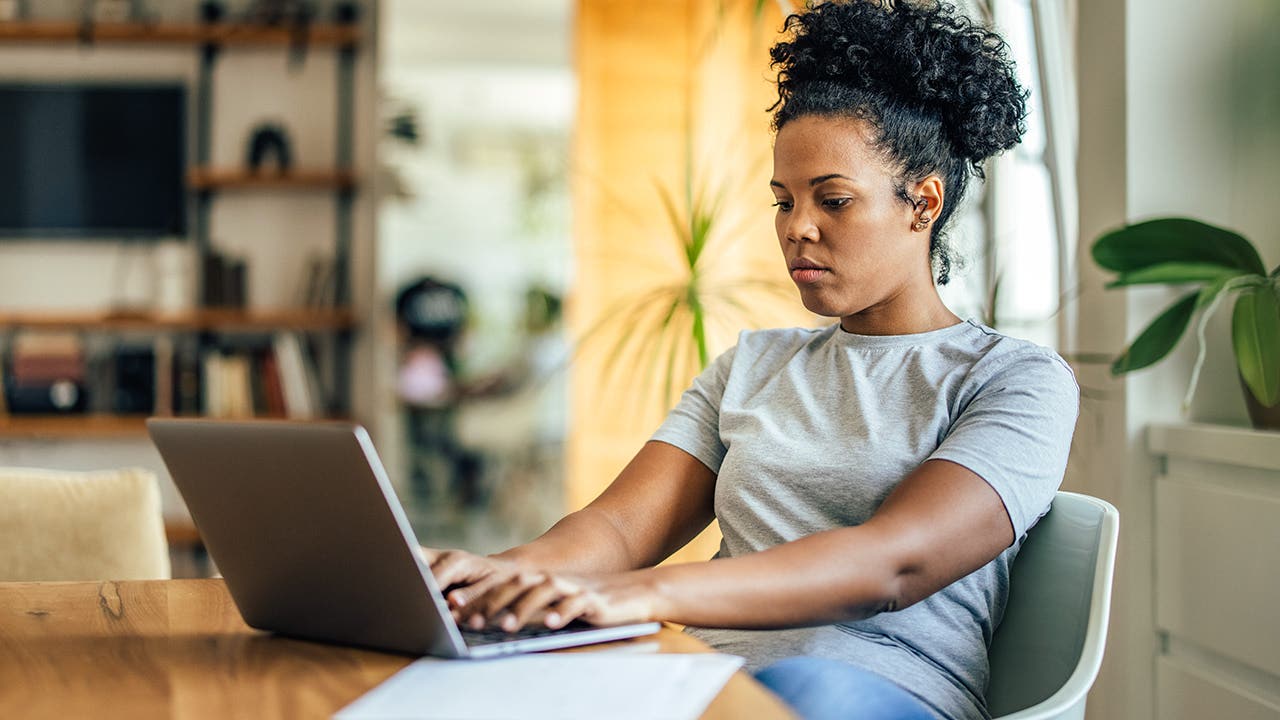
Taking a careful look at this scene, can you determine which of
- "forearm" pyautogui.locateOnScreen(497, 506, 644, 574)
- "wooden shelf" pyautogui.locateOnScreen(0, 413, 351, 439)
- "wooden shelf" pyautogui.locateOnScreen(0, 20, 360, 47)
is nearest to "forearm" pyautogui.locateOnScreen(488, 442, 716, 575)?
"forearm" pyautogui.locateOnScreen(497, 506, 644, 574)

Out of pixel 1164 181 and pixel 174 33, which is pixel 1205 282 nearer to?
pixel 1164 181

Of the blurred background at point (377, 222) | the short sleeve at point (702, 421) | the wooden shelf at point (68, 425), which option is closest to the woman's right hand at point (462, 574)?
the short sleeve at point (702, 421)

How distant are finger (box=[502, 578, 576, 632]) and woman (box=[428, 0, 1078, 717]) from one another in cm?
5

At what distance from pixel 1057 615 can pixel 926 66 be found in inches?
23.6

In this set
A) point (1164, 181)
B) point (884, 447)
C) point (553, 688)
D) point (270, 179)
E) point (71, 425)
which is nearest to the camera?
point (553, 688)

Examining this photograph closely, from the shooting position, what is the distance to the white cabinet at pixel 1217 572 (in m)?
1.59

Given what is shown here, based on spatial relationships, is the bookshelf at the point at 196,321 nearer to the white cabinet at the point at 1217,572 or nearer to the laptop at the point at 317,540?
the white cabinet at the point at 1217,572

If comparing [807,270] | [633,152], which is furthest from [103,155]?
[807,270]

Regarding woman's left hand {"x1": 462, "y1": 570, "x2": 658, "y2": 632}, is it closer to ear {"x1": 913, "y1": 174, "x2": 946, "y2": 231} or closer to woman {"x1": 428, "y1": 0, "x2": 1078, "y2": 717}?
woman {"x1": 428, "y1": 0, "x2": 1078, "y2": 717}

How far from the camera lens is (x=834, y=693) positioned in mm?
850

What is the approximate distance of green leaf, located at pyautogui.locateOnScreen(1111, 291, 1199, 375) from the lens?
5.59ft

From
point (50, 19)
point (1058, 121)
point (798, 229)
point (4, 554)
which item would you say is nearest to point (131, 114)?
point (50, 19)

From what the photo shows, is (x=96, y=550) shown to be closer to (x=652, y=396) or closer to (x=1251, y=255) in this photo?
(x=1251, y=255)

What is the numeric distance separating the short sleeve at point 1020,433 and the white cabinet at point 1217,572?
0.62m
